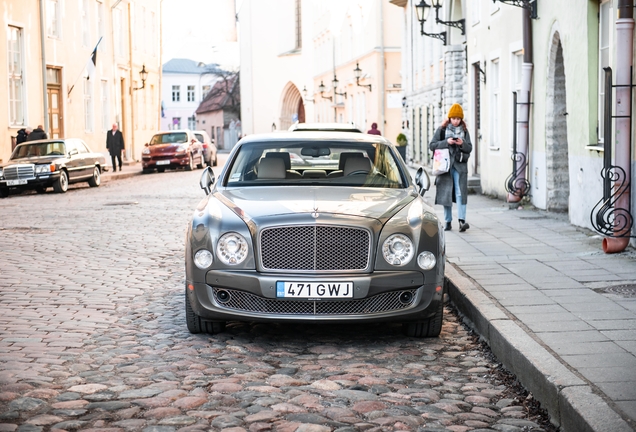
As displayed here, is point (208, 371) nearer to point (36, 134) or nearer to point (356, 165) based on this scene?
point (356, 165)

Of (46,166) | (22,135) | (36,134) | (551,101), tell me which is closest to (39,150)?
(46,166)

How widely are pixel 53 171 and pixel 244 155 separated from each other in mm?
17763

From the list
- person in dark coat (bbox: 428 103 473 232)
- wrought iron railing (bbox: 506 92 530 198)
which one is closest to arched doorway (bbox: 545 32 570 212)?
wrought iron railing (bbox: 506 92 530 198)

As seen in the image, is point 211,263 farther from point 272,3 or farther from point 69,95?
point 272,3

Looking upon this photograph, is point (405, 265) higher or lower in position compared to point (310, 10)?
lower

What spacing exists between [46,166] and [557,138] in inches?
556

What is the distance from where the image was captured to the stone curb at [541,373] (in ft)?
15.3

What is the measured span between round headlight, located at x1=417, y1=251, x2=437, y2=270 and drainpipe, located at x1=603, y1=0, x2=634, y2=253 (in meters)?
4.62

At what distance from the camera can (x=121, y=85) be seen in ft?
149

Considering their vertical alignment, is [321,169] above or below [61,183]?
above

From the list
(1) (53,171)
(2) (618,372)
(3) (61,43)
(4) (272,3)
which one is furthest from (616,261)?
(4) (272,3)

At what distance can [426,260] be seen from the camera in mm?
7086

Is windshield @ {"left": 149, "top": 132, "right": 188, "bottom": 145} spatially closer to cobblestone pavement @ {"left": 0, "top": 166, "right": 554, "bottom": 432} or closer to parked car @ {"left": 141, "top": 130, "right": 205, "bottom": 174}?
parked car @ {"left": 141, "top": 130, "right": 205, "bottom": 174}

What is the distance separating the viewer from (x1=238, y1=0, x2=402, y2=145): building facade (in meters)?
50.8
